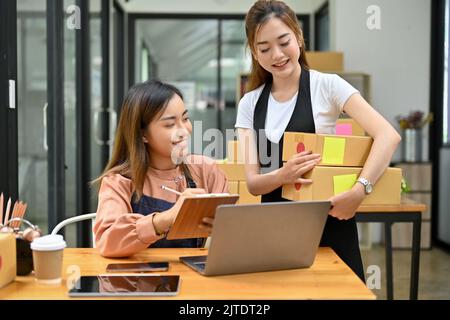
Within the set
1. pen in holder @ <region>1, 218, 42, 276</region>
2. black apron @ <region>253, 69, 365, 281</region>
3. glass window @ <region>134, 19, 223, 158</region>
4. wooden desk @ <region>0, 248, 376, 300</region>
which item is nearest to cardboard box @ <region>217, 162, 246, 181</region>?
black apron @ <region>253, 69, 365, 281</region>

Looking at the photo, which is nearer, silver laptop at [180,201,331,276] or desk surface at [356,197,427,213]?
silver laptop at [180,201,331,276]

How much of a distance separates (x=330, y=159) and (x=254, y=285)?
1.70ft

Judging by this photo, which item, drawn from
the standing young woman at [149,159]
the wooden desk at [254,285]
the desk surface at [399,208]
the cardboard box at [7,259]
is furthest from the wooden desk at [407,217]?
the cardboard box at [7,259]

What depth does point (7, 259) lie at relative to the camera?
1243 millimetres

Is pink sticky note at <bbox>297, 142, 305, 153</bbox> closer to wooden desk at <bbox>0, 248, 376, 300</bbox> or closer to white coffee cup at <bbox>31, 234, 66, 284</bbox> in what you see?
wooden desk at <bbox>0, 248, 376, 300</bbox>

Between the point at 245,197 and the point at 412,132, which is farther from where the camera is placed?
the point at 412,132

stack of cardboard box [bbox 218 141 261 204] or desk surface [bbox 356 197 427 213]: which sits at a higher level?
stack of cardboard box [bbox 218 141 261 204]

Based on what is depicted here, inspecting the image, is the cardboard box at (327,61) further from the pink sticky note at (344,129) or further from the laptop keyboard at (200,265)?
the laptop keyboard at (200,265)

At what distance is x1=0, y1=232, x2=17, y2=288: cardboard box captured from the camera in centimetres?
122

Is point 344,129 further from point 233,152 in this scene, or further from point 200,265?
point 200,265

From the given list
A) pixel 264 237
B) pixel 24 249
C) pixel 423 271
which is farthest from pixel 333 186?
pixel 423 271

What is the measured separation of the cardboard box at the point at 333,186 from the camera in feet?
5.32
